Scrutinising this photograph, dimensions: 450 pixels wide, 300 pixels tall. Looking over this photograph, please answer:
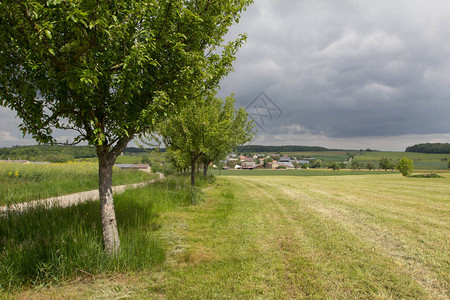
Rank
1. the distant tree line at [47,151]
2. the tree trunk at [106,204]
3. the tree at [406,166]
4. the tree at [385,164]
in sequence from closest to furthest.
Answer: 1. the tree trunk at [106,204]
2. the distant tree line at [47,151]
3. the tree at [406,166]
4. the tree at [385,164]

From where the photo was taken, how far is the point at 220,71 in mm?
5668

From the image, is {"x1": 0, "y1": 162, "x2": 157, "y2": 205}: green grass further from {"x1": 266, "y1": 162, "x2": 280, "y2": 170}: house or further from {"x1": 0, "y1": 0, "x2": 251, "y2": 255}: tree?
{"x1": 266, "y1": 162, "x2": 280, "y2": 170}: house

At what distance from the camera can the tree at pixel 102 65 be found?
3.30m

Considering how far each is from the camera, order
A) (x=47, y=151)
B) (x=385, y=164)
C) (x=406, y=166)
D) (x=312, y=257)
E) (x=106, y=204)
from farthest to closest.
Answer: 1. (x=385, y=164)
2. (x=406, y=166)
3. (x=47, y=151)
4. (x=312, y=257)
5. (x=106, y=204)

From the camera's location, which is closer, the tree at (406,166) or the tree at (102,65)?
the tree at (102,65)

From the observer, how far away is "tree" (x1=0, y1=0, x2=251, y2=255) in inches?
130

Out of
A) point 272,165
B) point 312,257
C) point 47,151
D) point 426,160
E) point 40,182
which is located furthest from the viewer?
point 272,165

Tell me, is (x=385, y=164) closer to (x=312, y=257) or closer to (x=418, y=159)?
(x=418, y=159)

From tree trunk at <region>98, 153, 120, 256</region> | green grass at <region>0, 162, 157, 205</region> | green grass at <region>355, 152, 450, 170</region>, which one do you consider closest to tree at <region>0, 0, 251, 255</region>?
tree trunk at <region>98, 153, 120, 256</region>

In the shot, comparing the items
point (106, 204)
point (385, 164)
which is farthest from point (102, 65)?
point (385, 164)

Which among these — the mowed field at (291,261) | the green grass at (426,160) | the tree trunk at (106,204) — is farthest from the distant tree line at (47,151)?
the green grass at (426,160)

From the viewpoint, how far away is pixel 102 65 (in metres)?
4.04

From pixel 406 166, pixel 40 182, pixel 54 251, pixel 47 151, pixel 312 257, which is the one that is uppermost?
pixel 47 151

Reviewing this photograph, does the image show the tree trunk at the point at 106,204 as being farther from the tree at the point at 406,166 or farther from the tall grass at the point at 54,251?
the tree at the point at 406,166
